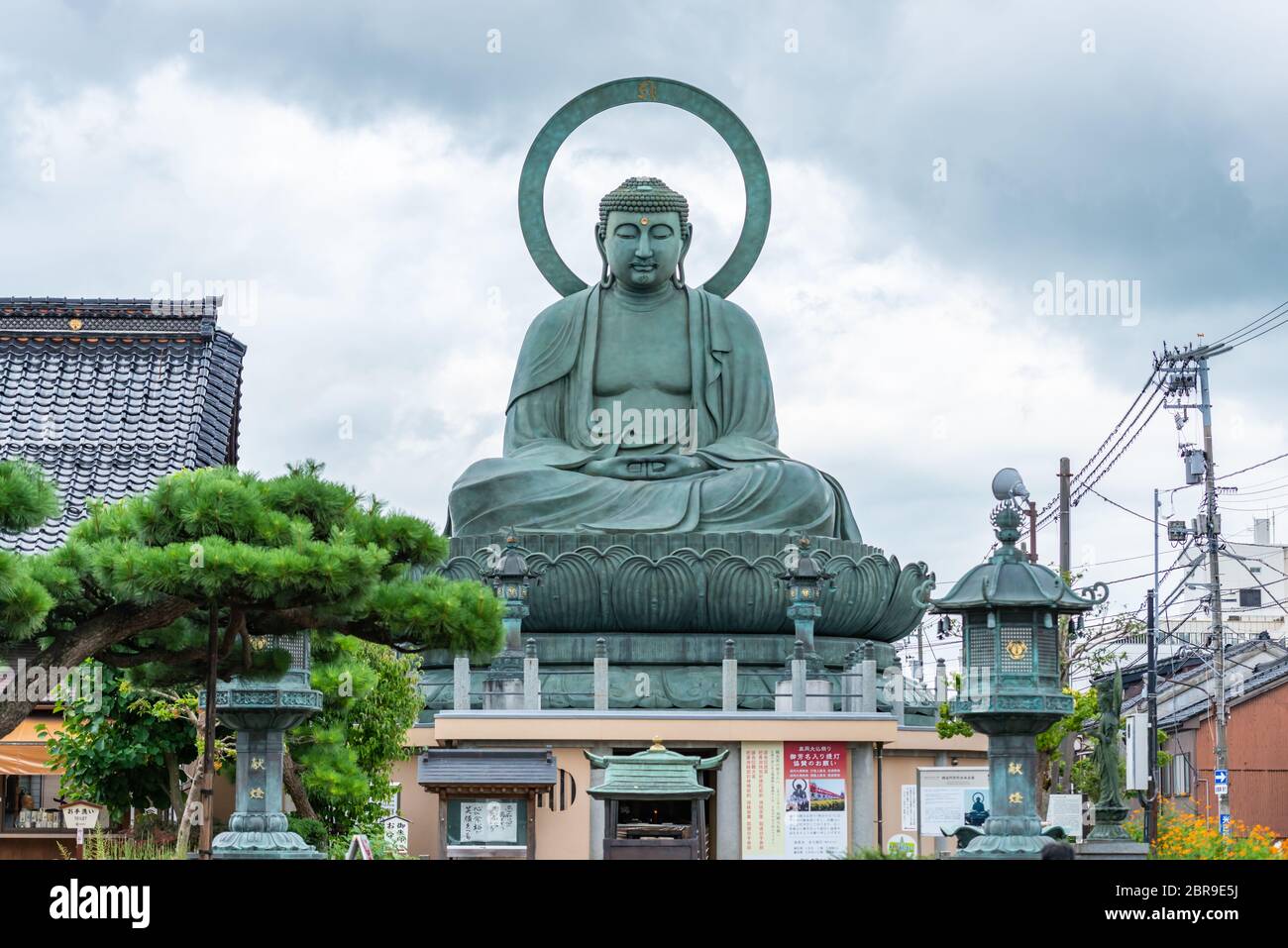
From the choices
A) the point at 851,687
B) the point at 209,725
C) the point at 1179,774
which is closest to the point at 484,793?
the point at 209,725

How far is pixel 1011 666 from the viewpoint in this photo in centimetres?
1044

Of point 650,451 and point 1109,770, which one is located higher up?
point 650,451

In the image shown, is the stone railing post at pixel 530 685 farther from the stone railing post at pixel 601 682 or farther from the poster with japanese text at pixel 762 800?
the poster with japanese text at pixel 762 800

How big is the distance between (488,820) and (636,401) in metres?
7.06

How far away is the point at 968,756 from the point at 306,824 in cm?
636

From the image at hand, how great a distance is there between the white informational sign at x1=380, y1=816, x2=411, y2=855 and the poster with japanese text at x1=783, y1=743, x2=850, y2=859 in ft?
9.11

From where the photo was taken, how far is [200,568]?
8258mm

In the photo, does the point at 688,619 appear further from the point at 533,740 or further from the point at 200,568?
the point at 200,568

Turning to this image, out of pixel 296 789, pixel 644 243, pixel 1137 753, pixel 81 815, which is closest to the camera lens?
pixel 296 789

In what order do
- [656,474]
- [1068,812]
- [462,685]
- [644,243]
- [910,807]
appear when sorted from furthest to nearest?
[644,243] < [656,474] < [462,685] < [910,807] < [1068,812]

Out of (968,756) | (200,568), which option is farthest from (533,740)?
(200,568)

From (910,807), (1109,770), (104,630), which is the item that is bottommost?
(910,807)

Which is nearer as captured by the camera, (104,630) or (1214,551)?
(104,630)

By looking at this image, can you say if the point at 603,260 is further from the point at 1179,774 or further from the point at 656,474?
the point at 1179,774
